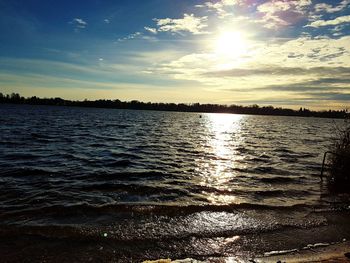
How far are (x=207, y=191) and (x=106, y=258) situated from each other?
772 cm

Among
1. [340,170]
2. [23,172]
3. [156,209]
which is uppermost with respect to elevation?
[340,170]

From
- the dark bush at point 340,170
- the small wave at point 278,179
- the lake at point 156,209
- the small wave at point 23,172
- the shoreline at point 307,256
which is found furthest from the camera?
the small wave at point 278,179

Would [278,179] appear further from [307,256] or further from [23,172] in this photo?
[23,172]

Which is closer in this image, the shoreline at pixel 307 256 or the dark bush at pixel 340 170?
the shoreline at pixel 307 256

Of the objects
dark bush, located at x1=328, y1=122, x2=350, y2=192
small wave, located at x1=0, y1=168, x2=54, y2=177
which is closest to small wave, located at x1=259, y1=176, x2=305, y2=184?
dark bush, located at x1=328, y1=122, x2=350, y2=192

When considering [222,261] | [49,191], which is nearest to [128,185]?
[49,191]

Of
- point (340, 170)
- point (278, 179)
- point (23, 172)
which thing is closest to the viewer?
point (340, 170)

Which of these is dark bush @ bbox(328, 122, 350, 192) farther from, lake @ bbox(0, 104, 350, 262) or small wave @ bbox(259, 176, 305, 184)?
small wave @ bbox(259, 176, 305, 184)

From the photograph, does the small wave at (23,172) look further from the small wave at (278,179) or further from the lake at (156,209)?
the small wave at (278,179)

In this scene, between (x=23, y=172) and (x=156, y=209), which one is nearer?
(x=156, y=209)

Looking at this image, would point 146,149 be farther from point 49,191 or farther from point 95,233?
point 95,233

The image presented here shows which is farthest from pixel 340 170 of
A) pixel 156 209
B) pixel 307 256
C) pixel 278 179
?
pixel 156 209

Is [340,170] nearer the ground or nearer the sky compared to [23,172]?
nearer the sky

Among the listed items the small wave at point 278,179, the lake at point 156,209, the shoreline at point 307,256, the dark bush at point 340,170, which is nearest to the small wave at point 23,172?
the lake at point 156,209
